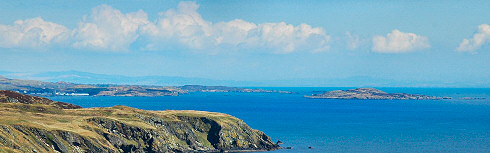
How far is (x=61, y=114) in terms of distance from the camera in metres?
159

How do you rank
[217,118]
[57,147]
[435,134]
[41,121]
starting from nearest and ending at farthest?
[57,147]
[41,121]
[217,118]
[435,134]

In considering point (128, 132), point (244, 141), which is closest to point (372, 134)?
point (244, 141)

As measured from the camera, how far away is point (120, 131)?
145 meters

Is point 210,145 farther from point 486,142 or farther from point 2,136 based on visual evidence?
point 486,142

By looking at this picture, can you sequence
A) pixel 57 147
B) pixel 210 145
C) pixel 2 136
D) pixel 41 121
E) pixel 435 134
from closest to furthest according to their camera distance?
pixel 2 136
pixel 57 147
pixel 41 121
pixel 210 145
pixel 435 134

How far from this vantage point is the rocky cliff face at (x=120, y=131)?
395ft

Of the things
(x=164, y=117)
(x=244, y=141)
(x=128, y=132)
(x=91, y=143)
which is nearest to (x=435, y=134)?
(x=244, y=141)

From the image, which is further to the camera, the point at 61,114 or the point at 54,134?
the point at 61,114

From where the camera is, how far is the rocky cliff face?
395ft

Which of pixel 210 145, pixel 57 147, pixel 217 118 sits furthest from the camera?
pixel 217 118

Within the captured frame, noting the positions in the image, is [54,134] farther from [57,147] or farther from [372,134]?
[372,134]

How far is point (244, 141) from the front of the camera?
160 m

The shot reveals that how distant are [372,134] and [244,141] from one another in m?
56.3

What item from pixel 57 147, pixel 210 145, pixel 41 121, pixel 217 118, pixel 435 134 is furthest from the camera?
pixel 435 134
